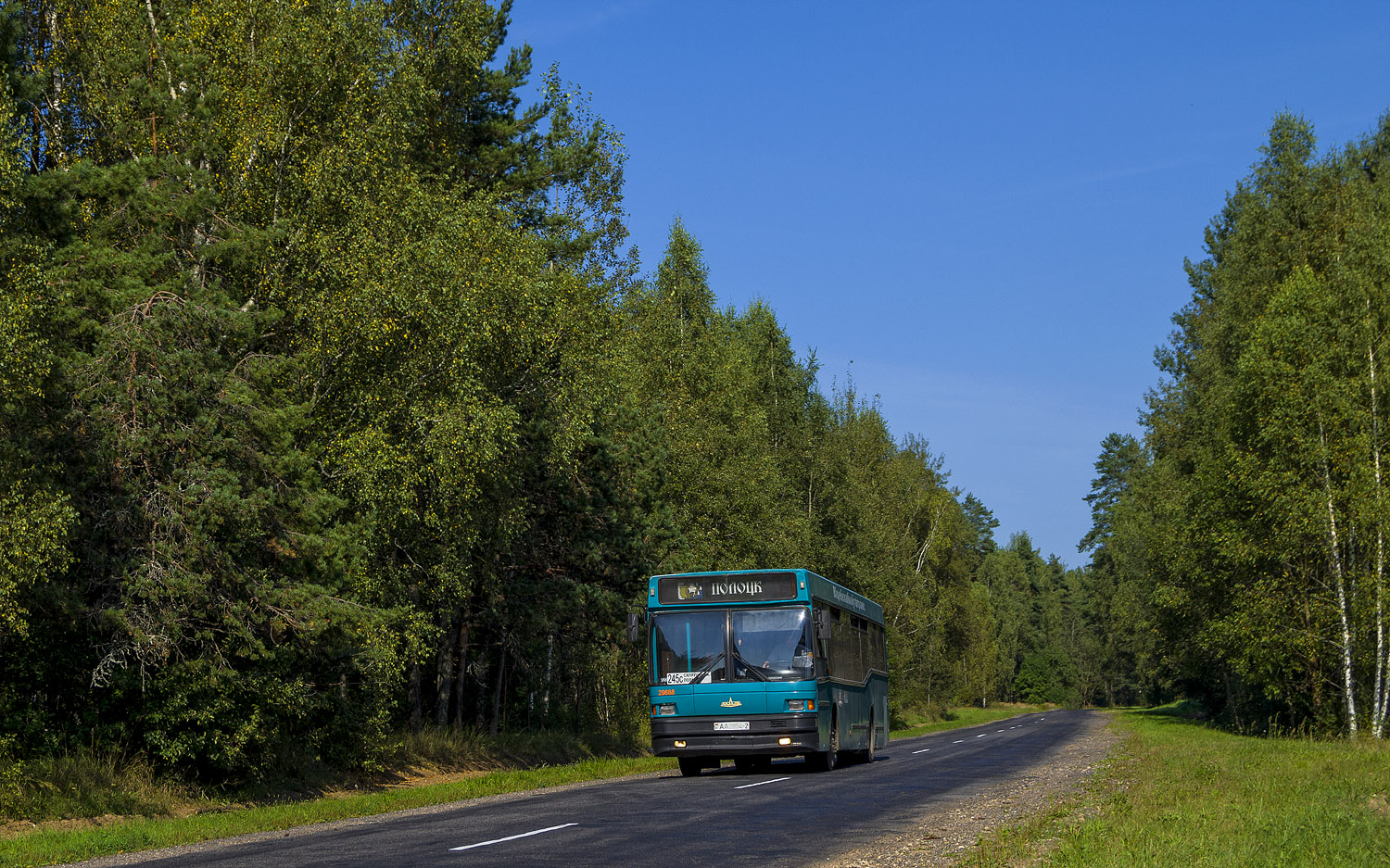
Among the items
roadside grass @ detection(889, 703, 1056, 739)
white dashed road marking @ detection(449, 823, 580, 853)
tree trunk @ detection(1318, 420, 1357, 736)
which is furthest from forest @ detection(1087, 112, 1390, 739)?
white dashed road marking @ detection(449, 823, 580, 853)

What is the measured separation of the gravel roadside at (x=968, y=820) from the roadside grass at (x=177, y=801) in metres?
7.39

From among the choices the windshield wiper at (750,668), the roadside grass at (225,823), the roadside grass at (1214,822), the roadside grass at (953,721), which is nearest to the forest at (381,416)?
the roadside grass at (225,823)

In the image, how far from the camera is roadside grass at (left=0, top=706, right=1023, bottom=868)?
513 inches

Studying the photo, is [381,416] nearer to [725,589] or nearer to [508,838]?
[725,589]

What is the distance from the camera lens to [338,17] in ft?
74.1

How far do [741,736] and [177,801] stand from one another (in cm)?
890

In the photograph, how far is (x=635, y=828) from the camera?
12.4 meters

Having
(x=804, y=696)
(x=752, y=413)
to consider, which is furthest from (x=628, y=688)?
(x=804, y=696)

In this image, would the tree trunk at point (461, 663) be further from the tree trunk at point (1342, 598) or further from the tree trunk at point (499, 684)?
the tree trunk at point (1342, 598)

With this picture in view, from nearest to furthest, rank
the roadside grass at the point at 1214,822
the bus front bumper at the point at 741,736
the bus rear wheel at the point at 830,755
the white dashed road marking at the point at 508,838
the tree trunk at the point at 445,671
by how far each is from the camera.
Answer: the roadside grass at the point at 1214,822 → the white dashed road marking at the point at 508,838 → the bus front bumper at the point at 741,736 → the bus rear wheel at the point at 830,755 → the tree trunk at the point at 445,671

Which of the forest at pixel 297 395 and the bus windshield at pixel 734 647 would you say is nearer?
the forest at pixel 297 395

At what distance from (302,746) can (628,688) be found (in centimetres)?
1840

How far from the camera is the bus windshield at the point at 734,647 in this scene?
68.5 ft

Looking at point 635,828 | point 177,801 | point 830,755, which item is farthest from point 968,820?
point 177,801
